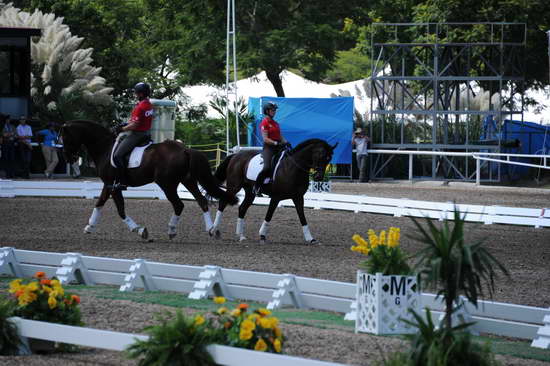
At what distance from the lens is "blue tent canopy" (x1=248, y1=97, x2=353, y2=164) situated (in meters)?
38.3

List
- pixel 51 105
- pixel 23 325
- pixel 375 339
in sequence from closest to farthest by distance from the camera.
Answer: pixel 23 325
pixel 375 339
pixel 51 105

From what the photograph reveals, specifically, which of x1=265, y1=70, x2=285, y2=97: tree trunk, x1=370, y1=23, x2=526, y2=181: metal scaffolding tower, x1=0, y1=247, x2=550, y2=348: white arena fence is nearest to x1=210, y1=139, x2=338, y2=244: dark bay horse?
x1=0, y1=247, x2=550, y2=348: white arena fence

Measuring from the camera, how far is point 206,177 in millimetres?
18547

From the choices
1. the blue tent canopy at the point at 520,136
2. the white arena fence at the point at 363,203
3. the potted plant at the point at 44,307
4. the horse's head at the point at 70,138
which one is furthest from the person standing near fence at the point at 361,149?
the potted plant at the point at 44,307

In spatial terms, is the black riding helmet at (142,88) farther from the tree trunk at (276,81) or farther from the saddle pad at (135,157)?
the tree trunk at (276,81)

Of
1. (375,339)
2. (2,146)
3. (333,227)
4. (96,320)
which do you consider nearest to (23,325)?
(96,320)

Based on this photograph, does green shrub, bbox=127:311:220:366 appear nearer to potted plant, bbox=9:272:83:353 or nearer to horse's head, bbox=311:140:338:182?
potted plant, bbox=9:272:83:353

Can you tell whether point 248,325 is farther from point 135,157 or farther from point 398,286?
point 135,157

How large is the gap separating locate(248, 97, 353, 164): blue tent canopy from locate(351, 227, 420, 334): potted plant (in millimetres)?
28213

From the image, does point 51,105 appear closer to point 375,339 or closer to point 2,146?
point 2,146

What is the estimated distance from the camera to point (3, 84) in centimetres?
3594

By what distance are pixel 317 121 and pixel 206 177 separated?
2028 centimetres

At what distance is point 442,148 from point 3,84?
14.6 m

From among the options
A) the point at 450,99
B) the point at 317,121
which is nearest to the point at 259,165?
the point at 317,121
